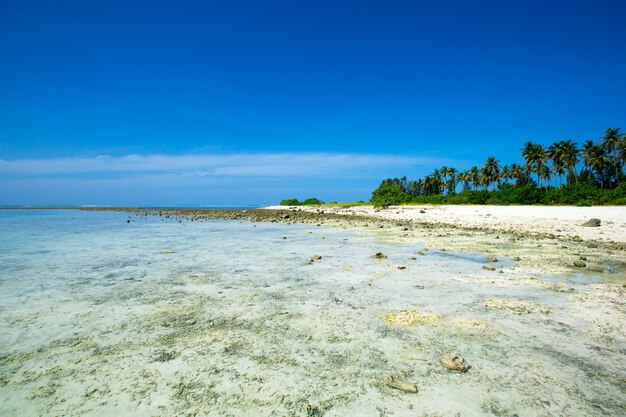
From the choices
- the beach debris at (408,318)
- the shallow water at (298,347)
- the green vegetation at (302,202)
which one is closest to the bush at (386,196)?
the green vegetation at (302,202)

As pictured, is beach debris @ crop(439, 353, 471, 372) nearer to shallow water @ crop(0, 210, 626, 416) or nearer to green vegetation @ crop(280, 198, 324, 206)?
shallow water @ crop(0, 210, 626, 416)

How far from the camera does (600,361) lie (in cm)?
335

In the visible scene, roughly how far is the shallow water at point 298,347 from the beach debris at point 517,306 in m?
0.04

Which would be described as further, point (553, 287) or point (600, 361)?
point (553, 287)

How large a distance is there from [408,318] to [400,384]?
1738 mm

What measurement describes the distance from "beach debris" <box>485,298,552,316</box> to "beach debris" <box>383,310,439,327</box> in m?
1.13

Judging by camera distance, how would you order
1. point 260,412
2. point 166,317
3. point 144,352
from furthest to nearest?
point 166,317 < point 144,352 < point 260,412

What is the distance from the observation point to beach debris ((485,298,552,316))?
4.81 meters

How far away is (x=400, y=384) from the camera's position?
9.51 ft

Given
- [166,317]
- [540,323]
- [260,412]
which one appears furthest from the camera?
[166,317]

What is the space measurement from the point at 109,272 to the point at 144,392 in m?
5.90

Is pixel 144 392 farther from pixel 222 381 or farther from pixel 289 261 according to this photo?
pixel 289 261

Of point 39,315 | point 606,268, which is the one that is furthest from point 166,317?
point 606,268

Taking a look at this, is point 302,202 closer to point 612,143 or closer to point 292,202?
point 292,202
